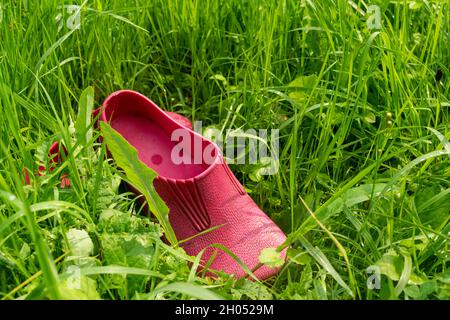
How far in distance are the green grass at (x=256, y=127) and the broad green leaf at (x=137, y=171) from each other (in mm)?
41

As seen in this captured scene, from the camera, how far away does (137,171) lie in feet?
4.65

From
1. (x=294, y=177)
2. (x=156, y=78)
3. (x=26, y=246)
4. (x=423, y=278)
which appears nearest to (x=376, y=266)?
(x=423, y=278)

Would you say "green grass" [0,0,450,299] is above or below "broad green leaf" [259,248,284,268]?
above

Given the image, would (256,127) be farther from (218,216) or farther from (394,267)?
(394,267)

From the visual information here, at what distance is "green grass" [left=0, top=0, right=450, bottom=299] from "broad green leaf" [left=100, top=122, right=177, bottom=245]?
0.13 ft

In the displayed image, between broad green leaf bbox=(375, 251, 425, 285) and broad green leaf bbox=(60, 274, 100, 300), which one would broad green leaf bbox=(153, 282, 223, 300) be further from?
broad green leaf bbox=(375, 251, 425, 285)

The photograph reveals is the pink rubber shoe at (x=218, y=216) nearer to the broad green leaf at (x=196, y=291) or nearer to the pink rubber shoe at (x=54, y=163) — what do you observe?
the pink rubber shoe at (x=54, y=163)

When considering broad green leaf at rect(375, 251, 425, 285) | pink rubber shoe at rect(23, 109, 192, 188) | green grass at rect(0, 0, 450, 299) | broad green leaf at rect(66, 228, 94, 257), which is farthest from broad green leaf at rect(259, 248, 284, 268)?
pink rubber shoe at rect(23, 109, 192, 188)

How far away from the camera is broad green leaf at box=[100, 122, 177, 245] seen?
55.0 inches

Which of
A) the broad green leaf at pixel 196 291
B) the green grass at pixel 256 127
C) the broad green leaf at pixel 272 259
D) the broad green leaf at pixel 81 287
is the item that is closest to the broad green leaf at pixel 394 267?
the green grass at pixel 256 127

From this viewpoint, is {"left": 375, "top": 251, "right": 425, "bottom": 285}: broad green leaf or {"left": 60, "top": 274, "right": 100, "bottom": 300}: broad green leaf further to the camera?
{"left": 375, "top": 251, "right": 425, "bottom": 285}: broad green leaf

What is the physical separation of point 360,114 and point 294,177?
0.97 feet

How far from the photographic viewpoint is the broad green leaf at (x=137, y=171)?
1397 millimetres

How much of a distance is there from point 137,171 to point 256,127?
1.60 ft
